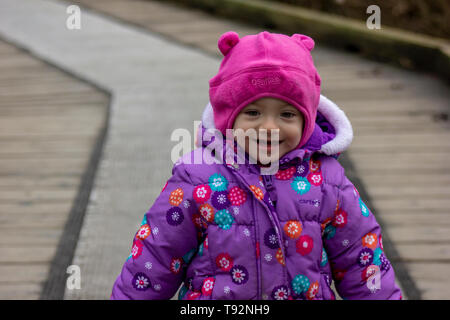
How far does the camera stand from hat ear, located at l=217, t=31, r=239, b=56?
1615 mm

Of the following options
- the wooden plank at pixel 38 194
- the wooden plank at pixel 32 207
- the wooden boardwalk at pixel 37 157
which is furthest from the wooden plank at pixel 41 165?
the wooden plank at pixel 32 207

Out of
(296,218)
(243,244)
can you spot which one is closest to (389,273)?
(296,218)

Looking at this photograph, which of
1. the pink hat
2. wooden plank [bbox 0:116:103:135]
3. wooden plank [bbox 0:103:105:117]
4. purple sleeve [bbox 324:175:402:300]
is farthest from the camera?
wooden plank [bbox 0:103:105:117]

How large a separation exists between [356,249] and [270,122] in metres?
0.45

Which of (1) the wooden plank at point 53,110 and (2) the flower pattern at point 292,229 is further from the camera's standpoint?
(1) the wooden plank at point 53,110

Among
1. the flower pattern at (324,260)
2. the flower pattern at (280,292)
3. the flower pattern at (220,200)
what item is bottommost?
the flower pattern at (280,292)

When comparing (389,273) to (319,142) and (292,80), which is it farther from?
(292,80)

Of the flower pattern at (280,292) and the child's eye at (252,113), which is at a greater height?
the child's eye at (252,113)

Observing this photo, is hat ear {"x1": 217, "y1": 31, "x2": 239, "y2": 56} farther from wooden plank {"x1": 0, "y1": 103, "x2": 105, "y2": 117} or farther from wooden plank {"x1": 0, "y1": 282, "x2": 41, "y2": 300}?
wooden plank {"x1": 0, "y1": 103, "x2": 105, "y2": 117}

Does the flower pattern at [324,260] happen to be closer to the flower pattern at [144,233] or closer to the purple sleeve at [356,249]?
the purple sleeve at [356,249]

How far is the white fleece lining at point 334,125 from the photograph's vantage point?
66.1 inches

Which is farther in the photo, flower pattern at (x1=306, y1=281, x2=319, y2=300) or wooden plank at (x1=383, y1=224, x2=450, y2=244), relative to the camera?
wooden plank at (x1=383, y1=224, x2=450, y2=244)

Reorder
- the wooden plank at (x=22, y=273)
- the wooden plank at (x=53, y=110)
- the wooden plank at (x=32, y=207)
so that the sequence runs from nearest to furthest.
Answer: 1. the wooden plank at (x=22, y=273)
2. the wooden plank at (x=32, y=207)
3. the wooden plank at (x=53, y=110)

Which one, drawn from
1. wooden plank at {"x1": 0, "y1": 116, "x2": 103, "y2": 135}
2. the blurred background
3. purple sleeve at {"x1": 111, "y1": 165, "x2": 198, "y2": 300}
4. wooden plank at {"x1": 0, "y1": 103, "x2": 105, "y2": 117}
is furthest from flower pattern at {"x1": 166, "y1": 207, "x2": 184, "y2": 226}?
wooden plank at {"x1": 0, "y1": 103, "x2": 105, "y2": 117}
